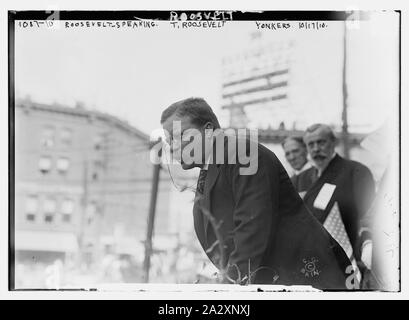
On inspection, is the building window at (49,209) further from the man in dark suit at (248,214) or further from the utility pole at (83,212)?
the man in dark suit at (248,214)

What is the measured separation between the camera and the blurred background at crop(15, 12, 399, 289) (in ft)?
13.2

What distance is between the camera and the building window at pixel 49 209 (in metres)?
4.04

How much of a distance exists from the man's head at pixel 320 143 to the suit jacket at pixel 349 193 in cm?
5

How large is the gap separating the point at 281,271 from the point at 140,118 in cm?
112

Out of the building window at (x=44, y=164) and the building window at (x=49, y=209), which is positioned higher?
the building window at (x=44, y=164)

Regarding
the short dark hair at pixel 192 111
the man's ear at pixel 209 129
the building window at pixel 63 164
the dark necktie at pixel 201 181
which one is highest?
the short dark hair at pixel 192 111

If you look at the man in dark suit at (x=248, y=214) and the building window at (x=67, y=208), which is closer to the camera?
the man in dark suit at (x=248, y=214)

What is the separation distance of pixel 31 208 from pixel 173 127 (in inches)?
35.0

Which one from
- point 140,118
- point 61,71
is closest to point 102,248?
point 140,118

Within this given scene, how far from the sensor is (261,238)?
3918 millimetres

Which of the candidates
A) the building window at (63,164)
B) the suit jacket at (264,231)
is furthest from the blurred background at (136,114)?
the suit jacket at (264,231)

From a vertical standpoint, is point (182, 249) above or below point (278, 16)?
below

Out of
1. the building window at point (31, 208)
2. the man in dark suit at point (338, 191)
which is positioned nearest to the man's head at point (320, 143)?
the man in dark suit at point (338, 191)

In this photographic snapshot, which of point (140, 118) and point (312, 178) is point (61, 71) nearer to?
point (140, 118)
